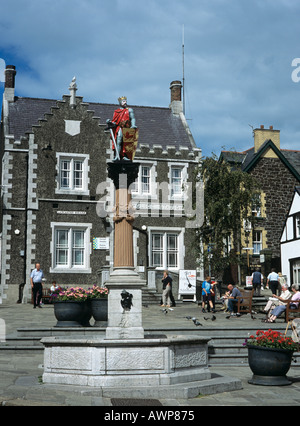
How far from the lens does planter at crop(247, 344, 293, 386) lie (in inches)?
451

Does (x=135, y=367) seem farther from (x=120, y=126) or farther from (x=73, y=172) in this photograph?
(x=73, y=172)

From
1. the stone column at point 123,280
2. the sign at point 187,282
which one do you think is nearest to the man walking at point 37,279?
the sign at point 187,282

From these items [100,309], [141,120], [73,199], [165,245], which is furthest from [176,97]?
[100,309]

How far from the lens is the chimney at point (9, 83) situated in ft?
114

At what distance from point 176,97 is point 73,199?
11.4 m

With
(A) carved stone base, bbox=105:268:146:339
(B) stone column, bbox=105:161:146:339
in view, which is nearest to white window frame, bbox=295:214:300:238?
(B) stone column, bbox=105:161:146:339

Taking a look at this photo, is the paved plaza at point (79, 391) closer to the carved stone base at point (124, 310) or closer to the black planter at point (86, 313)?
the carved stone base at point (124, 310)

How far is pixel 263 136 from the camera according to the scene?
44844 millimetres

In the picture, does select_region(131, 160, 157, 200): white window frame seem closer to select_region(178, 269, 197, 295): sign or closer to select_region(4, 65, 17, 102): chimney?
select_region(178, 269, 197, 295): sign

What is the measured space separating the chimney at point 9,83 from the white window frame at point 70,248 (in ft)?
28.8

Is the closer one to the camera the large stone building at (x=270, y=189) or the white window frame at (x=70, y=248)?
the white window frame at (x=70, y=248)

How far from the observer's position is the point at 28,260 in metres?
30.7

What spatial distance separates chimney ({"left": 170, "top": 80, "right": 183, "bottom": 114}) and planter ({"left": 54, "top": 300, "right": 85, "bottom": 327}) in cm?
2362
